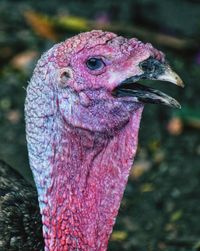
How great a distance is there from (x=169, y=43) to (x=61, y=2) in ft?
6.59

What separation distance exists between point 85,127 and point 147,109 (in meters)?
3.97

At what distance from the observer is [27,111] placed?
13.2ft

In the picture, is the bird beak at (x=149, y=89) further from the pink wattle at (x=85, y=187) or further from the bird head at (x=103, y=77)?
the pink wattle at (x=85, y=187)

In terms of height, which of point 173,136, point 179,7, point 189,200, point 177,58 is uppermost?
point 179,7

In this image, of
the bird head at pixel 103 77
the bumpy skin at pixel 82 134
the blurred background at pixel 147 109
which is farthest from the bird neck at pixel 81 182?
the blurred background at pixel 147 109

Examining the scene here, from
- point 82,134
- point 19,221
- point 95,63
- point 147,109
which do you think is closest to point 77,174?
point 82,134

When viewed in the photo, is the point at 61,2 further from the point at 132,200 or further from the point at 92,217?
the point at 92,217

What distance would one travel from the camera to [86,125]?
3.97 meters

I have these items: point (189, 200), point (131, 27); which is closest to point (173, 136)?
point (189, 200)

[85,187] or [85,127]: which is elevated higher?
[85,127]

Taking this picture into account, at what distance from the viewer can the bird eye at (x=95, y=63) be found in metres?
3.89

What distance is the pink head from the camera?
388 cm

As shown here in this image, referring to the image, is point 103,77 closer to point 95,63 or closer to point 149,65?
point 95,63

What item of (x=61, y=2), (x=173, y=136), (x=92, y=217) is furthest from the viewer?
(x=61, y=2)
